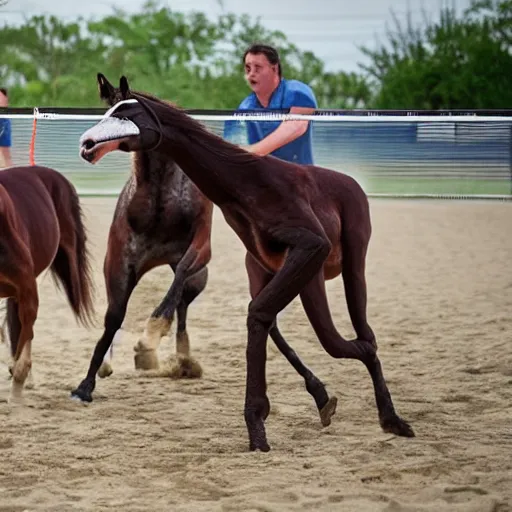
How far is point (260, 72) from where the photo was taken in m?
6.66

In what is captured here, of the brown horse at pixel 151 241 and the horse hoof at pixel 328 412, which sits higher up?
the brown horse at pixel 151 241

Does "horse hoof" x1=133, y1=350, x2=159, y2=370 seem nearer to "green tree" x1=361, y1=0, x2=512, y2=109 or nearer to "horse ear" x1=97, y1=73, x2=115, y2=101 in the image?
"horse ear" x1=97, y1=73, x2=115, y2=101

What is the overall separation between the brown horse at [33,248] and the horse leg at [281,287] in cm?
173

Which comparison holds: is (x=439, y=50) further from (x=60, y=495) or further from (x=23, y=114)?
(x=60, y=495)

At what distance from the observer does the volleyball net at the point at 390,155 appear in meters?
10.6

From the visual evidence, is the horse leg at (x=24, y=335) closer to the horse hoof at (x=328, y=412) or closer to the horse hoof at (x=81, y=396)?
the horse hoof at (x=81, y=396)

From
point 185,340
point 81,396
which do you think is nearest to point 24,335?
point 81,396

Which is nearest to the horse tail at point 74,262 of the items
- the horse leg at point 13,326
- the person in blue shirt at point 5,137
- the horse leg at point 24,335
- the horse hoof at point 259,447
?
the horse leg at point 13,326

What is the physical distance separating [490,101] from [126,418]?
86.8 feet

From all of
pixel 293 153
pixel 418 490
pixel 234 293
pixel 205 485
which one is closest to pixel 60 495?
pixel 205 485

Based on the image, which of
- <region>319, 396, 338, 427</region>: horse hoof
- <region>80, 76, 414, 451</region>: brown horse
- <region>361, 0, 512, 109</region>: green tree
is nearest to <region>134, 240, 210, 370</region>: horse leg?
<region>319, 396, 338, 427</region>: horse hoof

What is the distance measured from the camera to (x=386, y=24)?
36.0 m

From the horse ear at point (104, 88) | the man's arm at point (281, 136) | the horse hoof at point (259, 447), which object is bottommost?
the horse hoof at point (259, 447)

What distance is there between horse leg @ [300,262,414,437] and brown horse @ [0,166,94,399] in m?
1.82
